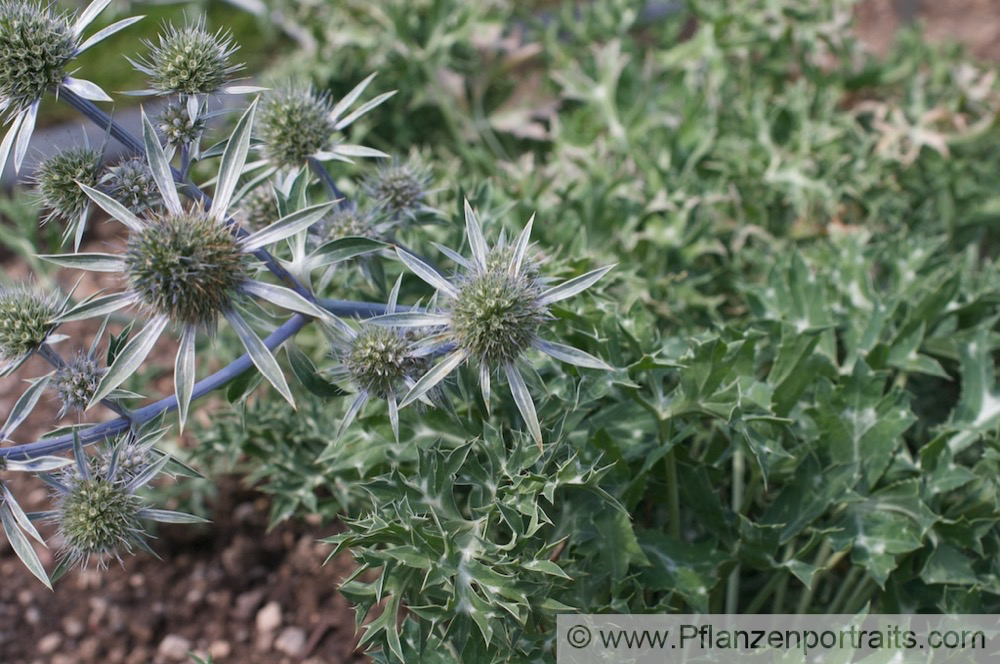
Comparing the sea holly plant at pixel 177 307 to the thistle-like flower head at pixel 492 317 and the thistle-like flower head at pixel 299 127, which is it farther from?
the thistle-like flower head at pixel 299 127

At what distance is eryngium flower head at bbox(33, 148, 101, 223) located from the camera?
4.58 feet

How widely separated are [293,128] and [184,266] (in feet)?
1.57

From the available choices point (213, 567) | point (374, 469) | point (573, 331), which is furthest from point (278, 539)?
point (573, 331)

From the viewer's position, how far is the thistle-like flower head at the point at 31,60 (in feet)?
4.31

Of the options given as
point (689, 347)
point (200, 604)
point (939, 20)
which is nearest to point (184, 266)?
point (689, 347)

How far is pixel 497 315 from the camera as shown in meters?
1.36

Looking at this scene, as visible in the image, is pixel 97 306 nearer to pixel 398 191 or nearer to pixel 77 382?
pixel 77 382

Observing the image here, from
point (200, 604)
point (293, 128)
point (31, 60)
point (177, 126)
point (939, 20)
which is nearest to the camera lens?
point (31, 60)

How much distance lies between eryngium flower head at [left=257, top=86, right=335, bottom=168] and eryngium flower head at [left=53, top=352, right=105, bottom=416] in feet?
1.64

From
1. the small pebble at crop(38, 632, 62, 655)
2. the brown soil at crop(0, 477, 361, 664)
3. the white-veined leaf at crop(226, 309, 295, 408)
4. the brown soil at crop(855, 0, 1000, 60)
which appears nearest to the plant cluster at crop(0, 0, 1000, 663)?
the white-veined leaf at crop(226, 309, 295, 408)

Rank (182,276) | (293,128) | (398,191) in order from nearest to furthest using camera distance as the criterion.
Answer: (182,276) → (293,128) → (398,191)

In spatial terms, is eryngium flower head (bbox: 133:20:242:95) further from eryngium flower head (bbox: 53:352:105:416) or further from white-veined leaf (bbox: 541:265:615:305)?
white-veined leaf (bbox: 541:265:615:305)

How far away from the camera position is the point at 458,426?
5.72ft

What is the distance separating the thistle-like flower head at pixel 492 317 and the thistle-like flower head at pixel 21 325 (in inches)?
20.2
